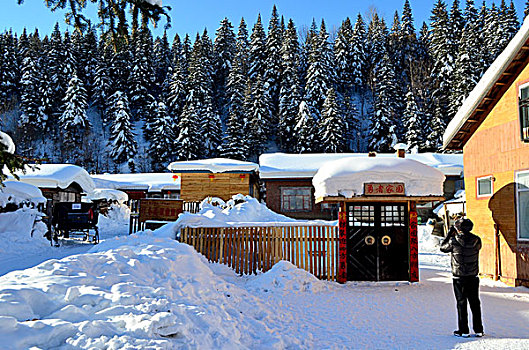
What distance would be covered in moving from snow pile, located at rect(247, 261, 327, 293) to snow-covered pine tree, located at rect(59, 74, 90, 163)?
2145 inches

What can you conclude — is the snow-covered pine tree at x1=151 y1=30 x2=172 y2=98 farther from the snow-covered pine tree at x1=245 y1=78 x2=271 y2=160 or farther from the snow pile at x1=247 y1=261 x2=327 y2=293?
the snow pile at x1=247 y1=261 x2=327 y2=293

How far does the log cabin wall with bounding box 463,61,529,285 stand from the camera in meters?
10.4

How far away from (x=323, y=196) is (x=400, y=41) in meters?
68.8

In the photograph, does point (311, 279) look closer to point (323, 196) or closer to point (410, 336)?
point (323, 196)

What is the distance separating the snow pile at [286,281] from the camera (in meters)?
9.22

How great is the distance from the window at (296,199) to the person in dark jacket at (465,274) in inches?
790

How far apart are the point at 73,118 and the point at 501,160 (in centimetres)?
5796

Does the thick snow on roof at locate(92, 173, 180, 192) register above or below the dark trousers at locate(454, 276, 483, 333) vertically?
above

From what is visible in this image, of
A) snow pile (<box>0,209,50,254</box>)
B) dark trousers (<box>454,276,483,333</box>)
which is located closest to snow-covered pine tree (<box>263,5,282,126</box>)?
snow pile (<box>0,209,50,254</box>)

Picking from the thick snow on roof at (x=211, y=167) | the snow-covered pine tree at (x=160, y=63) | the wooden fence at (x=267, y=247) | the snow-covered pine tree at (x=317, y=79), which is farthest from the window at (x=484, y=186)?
the snow-covered pine tree at (x=160, y=63)

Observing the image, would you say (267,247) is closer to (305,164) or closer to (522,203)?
(522,203)

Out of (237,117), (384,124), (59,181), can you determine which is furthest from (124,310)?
(384,124)

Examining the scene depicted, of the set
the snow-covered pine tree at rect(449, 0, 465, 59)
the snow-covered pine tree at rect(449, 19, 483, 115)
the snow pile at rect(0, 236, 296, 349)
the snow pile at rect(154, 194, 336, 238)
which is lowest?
the snow pile at rect(0, 236, 296, 349)

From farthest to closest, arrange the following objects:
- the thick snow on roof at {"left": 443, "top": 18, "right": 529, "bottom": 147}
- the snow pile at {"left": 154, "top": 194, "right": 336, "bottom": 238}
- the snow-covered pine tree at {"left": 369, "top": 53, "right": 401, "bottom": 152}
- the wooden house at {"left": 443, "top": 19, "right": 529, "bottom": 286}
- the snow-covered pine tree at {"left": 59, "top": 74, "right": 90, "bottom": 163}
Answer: the snow-covered pine tree at {"left": 59, "top": 74, "right": 90, "bottom": 163} < the snow-covered pine tree at {"left": 369, "top": 53, "right": 401, "bottom": 152} < the snow pile at {"left": 154, "top": 194, "right": 336, "bottom": 238} < the wooden house at {"left": 443, "top": 19, "right": 529, "bottom": 286} < the thick snow on roof at {"left": 443, "top": 18, "right": 529, "bottom": 147}
